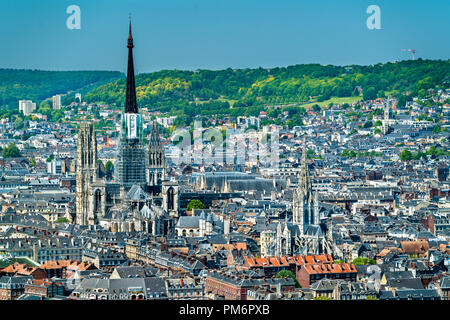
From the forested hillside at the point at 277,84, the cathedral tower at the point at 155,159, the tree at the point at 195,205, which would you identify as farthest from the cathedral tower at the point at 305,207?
the forested hillside at the point at 277,84

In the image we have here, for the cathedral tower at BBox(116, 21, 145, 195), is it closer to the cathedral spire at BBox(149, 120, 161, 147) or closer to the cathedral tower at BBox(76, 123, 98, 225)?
the cathedral spire at BBox(149, 120, 161, 147)

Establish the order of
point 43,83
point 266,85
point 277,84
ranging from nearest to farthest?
point 277,84 → point 266,85 → point 43,83

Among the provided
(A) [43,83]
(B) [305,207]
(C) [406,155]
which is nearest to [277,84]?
(A) [43,83]

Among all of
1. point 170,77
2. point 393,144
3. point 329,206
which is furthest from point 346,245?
point 170,77

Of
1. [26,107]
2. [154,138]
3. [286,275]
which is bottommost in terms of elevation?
[286,275]

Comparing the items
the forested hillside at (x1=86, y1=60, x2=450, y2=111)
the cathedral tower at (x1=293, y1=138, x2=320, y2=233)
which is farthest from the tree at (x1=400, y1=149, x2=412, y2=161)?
the cathedral tower at (x1=293, y1=138, x2=320, y2=233)

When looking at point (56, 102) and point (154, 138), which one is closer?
point (154, 138)

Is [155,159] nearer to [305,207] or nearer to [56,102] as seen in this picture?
[305,207]

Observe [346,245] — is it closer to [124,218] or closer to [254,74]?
[124,218]
